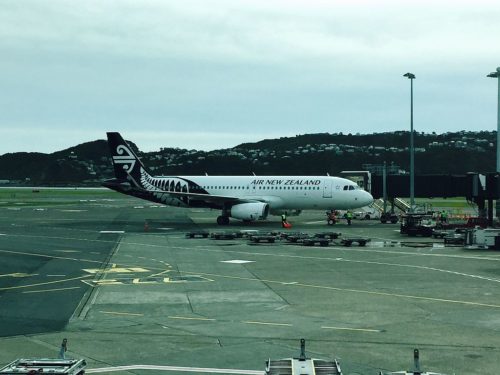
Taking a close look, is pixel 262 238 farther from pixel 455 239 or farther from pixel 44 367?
pixel 44 367

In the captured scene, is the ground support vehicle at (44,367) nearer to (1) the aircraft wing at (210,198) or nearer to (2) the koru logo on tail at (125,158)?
(1) the aircraft wing at (210,198)

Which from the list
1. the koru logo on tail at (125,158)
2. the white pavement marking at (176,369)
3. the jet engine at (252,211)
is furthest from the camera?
the koru logo on tail at (125,158)

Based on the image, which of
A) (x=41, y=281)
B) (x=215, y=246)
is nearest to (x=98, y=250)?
(x=215, y=246)

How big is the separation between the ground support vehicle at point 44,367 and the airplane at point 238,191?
5471cm

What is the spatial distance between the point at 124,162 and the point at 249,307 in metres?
54.3

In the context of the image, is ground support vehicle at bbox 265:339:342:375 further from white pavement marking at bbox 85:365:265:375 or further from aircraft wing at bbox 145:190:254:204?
aircraft wing at bbox 145:190:254:204

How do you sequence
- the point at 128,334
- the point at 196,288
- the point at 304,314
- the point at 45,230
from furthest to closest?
the point at 45,230 < the point at 196,288 < the point at 304,314 < the point at 128,334

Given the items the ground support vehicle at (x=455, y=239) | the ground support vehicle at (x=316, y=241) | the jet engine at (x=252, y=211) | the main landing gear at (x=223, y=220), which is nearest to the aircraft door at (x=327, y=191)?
the jet engine at (x=252, y=211)

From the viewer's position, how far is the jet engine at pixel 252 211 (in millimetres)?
66312

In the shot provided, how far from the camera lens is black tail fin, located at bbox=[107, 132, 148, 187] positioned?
74.9 meters

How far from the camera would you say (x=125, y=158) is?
7550 centimetres

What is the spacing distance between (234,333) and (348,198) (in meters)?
48.9

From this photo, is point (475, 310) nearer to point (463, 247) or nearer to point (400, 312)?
point (400, 312)

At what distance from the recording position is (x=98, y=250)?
44.3 meters
